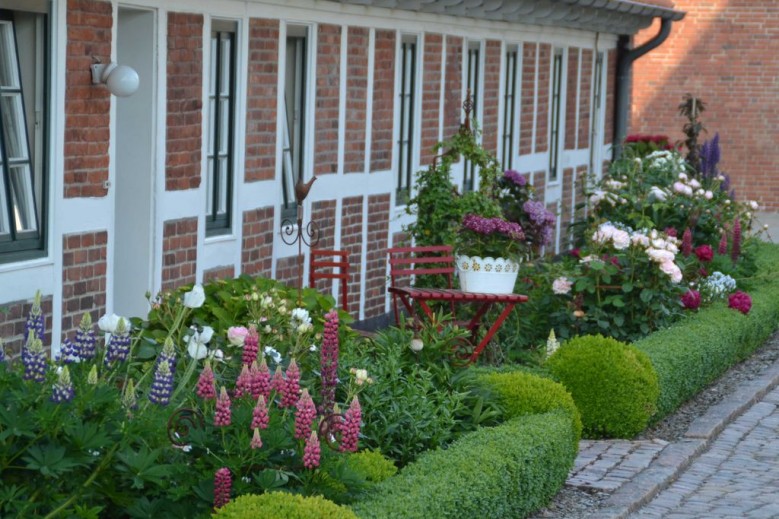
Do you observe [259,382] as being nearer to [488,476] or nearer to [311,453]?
[311,453]

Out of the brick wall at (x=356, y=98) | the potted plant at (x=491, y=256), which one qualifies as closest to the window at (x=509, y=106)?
the brick wall at (x=356, y=98)

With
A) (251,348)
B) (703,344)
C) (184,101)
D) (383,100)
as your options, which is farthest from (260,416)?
(383,100)

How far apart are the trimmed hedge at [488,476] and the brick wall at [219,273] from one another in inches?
120

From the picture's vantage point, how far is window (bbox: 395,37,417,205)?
13.8 meters

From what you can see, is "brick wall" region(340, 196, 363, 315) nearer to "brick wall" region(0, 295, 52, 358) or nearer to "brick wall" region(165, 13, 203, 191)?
"brick wall" region(165, 13, 203, 191)

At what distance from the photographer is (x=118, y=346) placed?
5801mm

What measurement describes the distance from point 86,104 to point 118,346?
3.12 meters

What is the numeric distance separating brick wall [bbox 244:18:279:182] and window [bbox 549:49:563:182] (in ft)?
26.6

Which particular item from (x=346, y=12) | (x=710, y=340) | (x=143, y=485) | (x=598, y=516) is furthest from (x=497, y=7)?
(x=143, y=485)

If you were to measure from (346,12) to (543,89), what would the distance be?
20.4 feet

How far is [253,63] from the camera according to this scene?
1071 centimetres

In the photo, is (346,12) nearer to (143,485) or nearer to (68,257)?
(68,257)

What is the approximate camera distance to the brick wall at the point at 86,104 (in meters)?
8.46

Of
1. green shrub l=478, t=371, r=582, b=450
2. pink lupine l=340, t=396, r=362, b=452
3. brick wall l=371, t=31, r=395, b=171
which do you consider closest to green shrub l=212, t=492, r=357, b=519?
pink lupine l=340, t=396, r=362, b=452
